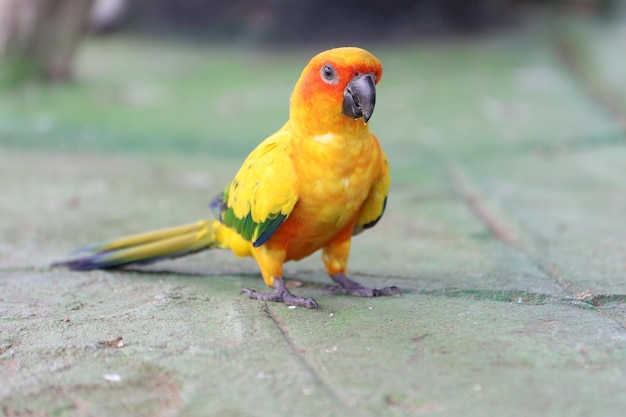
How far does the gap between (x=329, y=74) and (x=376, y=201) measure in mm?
528

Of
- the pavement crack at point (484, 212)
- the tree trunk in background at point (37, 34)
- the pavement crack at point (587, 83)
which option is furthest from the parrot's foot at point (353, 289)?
the tree trunk in background at point (37, 34)

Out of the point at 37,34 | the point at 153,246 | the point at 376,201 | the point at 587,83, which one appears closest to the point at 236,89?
the point at 37,34

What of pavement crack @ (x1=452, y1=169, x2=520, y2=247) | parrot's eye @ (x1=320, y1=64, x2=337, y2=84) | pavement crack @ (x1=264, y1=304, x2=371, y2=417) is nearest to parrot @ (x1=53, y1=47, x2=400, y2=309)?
parrot's eye @ (x1=320, y1=64, x2=337, y2=84)

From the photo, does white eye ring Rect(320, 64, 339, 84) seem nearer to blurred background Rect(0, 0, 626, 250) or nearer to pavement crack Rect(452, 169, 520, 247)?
pavement crack Rect(452, 169, 520, 247)

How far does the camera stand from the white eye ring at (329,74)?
97.0 inches

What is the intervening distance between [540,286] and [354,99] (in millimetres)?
1015

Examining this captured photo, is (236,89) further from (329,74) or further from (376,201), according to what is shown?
(329,74)

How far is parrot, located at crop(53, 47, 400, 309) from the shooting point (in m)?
2.47

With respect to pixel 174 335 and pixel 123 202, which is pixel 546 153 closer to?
pixel 123 202

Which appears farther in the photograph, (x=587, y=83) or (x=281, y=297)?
(x=587, y=83)

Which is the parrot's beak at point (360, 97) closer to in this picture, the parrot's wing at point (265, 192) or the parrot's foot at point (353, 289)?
the parrot's wing at point (265, 192)

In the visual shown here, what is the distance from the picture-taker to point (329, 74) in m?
2.48

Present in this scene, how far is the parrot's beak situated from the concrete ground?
65cm

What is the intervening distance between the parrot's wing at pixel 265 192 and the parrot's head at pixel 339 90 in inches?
5.7
